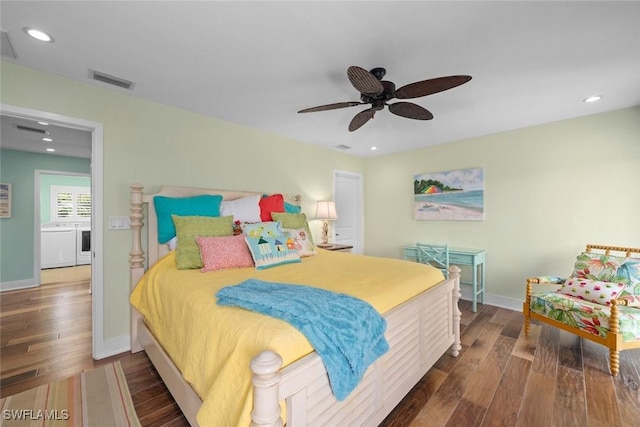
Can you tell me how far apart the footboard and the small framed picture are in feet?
19.1

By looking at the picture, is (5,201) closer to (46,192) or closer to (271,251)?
(46,192)

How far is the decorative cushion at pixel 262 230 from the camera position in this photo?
7.61 feet

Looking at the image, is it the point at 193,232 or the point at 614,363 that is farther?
the point at 193,232

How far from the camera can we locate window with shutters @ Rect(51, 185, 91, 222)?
6059 millimetres

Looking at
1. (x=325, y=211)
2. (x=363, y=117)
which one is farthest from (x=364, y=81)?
(x=325, y=211)

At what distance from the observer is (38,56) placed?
1846mm

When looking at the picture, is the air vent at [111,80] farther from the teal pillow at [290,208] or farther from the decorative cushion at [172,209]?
the teal pillow at [290,208]

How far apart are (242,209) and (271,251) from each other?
0.74 m

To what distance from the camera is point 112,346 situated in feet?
7.63

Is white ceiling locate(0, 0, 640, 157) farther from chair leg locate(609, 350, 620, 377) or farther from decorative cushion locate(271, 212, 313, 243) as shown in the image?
chair leg locate(609, 350, 620, 377)

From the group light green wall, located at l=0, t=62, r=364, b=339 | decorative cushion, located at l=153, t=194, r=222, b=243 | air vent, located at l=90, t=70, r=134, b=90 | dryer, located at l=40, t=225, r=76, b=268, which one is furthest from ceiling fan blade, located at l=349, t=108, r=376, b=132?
dryer, located at l=40, t=225, r=76, b=268

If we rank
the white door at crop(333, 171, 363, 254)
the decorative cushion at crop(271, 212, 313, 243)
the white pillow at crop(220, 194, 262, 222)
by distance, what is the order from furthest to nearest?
the white door at crop(333, 171, 363, 254) < the decorative cushion at crop(271, 212, 313, 243) < the white pillow at crop(220, 194, 262, 222)

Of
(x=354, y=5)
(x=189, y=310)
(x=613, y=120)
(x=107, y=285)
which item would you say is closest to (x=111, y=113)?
(x=107, y=285)

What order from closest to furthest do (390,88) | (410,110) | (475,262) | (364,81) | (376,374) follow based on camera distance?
(376,374) → (364,81) → (390,88) → (410,110) → (475,262)
